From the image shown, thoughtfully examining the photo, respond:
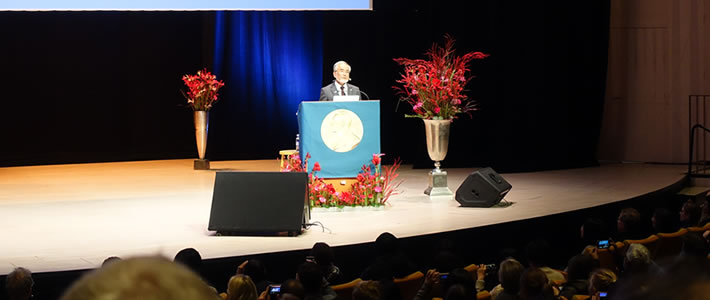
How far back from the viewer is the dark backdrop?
1095 centimetres

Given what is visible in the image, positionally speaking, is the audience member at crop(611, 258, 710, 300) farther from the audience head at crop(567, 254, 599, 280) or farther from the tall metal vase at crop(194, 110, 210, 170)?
the tall metal vase at crop(194, 110, 210, 170)

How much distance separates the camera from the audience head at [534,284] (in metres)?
3.52

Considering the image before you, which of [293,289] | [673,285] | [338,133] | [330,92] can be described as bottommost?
[293,289]

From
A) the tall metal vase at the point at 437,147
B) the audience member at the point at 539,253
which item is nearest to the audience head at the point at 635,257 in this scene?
the audience member at the point at 539,253

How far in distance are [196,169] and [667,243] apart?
7030 millimetres

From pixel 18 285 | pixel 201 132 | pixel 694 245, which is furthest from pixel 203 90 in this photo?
pixel 694 245

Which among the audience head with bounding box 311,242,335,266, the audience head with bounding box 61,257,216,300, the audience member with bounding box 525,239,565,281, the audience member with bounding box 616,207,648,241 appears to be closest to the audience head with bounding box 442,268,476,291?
the audience member with bounding box 525,239,565,281

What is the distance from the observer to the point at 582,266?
13.3ft

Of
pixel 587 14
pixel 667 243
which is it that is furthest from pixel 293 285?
pixel 587 14

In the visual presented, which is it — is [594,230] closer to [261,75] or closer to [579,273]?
[579,273]

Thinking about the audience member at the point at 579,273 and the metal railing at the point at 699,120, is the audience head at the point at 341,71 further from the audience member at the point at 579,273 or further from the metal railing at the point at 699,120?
the metal railing at the point at 699,120

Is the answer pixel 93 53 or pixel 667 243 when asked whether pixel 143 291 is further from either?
pixel 93 53

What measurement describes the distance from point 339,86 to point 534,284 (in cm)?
481

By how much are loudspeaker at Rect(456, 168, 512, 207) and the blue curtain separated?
468 cm
